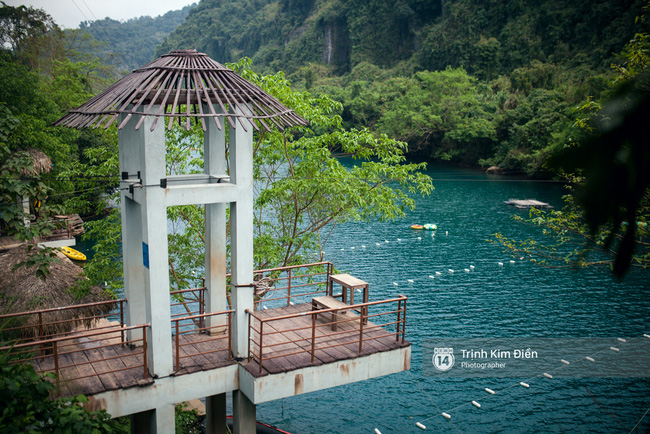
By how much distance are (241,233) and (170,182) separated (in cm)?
141

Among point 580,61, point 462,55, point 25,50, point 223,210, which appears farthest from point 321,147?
point 462,55

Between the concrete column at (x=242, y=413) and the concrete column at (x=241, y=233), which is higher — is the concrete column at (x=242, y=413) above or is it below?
below

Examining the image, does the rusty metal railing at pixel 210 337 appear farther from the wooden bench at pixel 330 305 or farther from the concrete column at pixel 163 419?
the wooden bench at pixel 330 305

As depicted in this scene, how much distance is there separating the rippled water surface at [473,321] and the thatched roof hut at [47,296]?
543 cm

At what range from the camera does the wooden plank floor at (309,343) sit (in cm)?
797

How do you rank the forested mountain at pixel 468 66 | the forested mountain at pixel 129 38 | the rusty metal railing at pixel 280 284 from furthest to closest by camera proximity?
the forested mountain at pixel 129 38, the forested mountain at pixel 468 66, the rusty metal railing at pixel 280 284

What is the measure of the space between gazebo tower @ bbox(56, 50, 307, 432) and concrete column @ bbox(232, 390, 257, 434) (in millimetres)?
16

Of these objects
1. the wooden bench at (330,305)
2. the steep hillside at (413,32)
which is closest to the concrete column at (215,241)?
the wooden bench at (330,305)

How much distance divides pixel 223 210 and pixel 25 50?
3773 centimetres

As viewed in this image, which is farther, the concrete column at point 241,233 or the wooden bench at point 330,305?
the wooden bench at point 330,305

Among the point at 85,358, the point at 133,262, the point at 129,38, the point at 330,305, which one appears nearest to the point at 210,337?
the point at 133,262

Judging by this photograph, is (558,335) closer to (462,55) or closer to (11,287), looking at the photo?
(11,287)

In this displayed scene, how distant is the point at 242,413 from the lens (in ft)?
26.9

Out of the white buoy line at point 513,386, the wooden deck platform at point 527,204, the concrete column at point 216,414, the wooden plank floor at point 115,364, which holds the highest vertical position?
the wooden plank floor at point 115,364
